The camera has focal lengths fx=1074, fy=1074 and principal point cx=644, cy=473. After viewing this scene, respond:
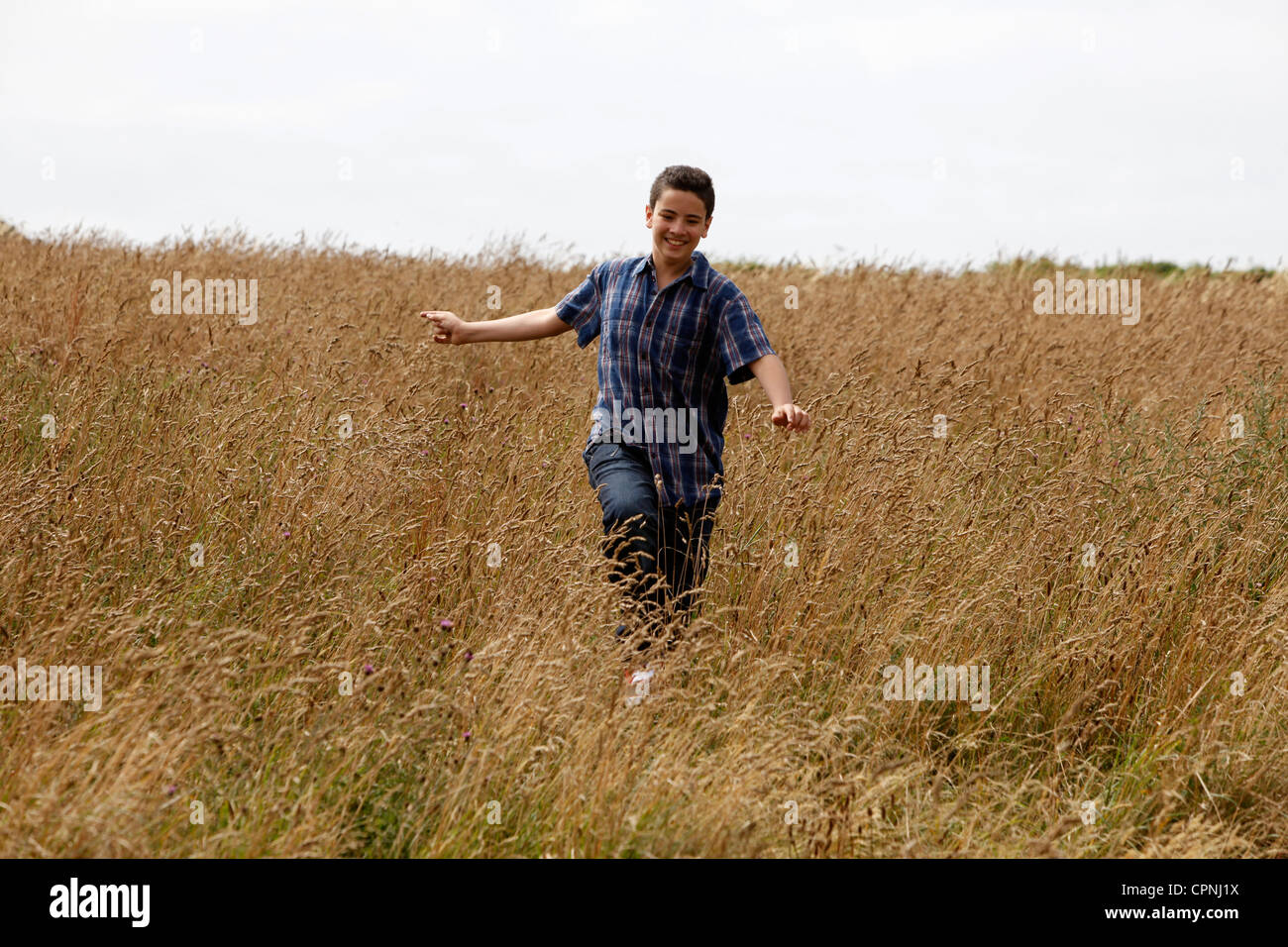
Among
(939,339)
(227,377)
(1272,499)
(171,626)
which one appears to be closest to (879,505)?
(1272,499)

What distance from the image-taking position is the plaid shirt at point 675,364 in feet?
12.0

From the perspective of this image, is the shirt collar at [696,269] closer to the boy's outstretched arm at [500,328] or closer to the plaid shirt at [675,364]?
the plaid shirt at [675,364]

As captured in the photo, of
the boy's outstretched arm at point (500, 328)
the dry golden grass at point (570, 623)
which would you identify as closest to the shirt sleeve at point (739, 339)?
the boy's outstretched arm at point (500, 328)

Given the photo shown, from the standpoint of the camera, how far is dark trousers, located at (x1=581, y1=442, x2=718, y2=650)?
342 cm

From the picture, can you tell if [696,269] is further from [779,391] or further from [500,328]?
[500,328]

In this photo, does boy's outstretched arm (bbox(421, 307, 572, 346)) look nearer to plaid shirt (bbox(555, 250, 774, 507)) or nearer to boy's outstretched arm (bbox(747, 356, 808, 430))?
plaid shirt (bbox(555, 250, 774, 507))

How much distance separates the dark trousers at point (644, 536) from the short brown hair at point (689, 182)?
0.87 metres

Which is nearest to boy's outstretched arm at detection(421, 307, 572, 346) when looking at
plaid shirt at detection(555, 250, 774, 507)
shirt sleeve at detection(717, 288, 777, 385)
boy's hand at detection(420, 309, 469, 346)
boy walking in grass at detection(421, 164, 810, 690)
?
boy's hand at detection(420, 309, 469, 346)

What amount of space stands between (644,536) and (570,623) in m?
0.44

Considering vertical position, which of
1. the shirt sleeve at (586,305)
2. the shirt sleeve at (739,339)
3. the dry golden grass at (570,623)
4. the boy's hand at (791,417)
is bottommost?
the dry golden grass at (570,623)

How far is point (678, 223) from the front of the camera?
361 centimetres

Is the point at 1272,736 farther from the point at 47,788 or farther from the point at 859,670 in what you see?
the point at 47,788

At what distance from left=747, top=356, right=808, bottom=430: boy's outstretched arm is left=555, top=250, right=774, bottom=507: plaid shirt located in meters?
0.05

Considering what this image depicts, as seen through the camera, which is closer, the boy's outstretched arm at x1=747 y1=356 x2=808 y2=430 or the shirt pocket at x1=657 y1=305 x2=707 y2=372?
the boy's outstretched arm at x1=747 y1=356 x2=808 y2=430
